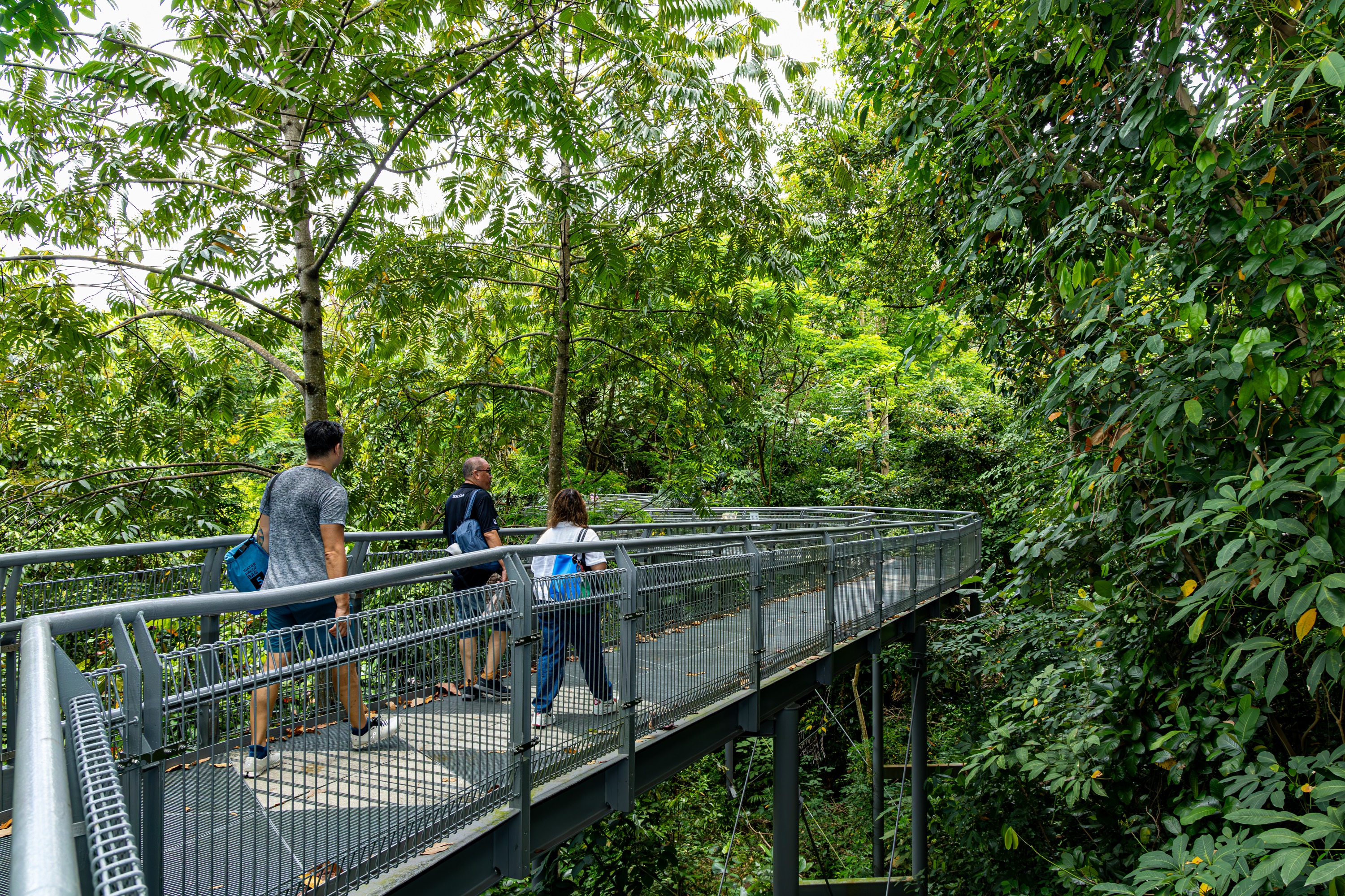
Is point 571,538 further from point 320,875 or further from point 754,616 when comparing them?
point 320,875

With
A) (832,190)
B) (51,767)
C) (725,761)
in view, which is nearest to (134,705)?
(51,767)

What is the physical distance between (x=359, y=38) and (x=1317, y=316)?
21.1 ft

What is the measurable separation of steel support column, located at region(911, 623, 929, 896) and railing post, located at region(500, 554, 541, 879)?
29.2ft

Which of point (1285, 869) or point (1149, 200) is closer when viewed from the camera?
point (1285, 869)

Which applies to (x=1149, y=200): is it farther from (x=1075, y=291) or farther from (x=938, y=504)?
(x=938, y=504)

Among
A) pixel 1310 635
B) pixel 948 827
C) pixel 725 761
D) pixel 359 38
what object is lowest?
pixel 725 761

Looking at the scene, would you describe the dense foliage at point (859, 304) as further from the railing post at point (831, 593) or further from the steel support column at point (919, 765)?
the railing post at point (831, 593)

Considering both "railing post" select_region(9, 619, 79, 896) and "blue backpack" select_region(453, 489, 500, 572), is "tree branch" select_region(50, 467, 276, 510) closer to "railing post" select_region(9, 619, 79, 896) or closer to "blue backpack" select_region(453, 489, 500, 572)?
"blue backpack" select_region(453, 489, 500, 572)

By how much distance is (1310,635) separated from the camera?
3.27m

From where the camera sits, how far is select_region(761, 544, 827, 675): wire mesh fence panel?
6.89 meters

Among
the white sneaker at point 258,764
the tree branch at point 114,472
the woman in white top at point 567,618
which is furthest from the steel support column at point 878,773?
the white sneaker at point 258,764

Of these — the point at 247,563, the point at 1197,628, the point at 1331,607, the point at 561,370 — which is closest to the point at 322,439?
the point at 247,563

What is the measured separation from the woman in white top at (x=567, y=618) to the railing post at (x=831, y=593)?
131 inches

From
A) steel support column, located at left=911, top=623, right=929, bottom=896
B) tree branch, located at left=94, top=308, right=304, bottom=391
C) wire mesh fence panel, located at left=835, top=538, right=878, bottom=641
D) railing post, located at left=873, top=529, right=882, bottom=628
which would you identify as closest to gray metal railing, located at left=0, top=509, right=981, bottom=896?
wire mesh fence panel, located at left=835, top=538, right=878, bottom=641
